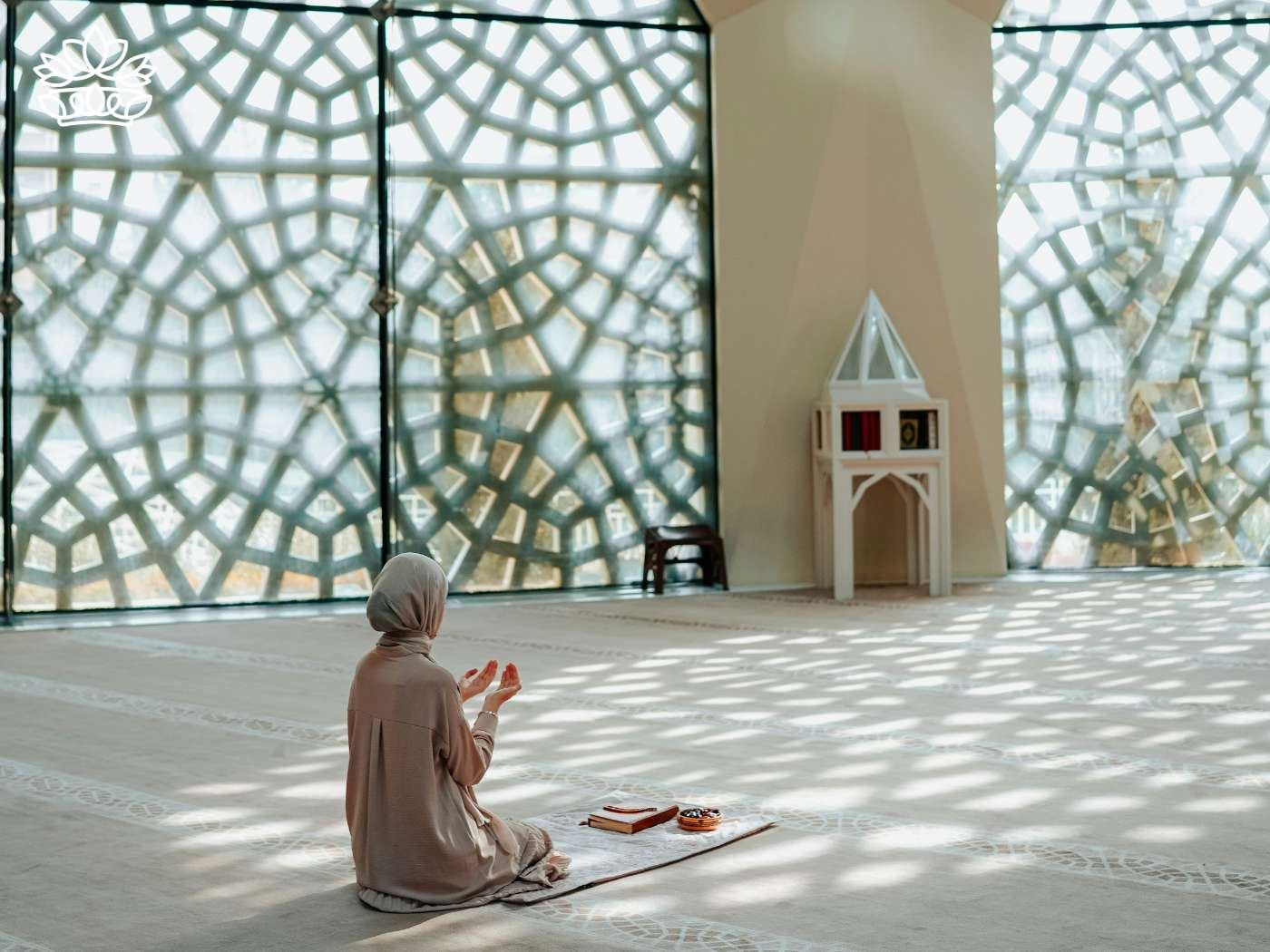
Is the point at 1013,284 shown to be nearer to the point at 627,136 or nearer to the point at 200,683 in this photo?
the point at 627,136

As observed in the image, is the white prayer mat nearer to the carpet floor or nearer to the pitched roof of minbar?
the carpet floor

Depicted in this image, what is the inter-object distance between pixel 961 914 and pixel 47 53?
683 cm

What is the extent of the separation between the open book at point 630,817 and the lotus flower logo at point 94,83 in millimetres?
5632

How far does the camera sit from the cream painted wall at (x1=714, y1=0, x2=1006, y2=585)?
28.4 feet

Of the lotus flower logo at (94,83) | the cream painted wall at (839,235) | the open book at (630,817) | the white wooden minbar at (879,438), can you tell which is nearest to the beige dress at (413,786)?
the open book at (630,817)

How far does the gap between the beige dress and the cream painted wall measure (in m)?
5.53

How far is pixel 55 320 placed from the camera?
8.06 metres

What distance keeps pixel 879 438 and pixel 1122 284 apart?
79.5 inches

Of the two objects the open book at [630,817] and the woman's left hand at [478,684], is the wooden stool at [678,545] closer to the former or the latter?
the open book at [630,817]

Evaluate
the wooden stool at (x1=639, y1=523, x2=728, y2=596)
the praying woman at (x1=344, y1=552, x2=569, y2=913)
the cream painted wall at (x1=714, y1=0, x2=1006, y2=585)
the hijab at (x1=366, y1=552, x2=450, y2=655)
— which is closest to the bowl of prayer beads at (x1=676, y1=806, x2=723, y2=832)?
the praying woman at (x1=344, y1=552, x2=569, y2=913)

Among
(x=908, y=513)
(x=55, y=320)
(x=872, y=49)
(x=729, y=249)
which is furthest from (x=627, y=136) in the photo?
(x=55, y=320)

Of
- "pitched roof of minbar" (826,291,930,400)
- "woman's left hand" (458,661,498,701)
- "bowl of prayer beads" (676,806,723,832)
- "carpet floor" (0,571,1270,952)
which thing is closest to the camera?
"carpet floor" (0,571,1270,952)

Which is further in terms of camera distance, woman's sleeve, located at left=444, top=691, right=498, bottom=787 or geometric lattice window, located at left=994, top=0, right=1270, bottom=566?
geometric lattice window, located at left=994, top=0, right=1270, bottom=566

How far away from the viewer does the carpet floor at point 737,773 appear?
3172 mm
